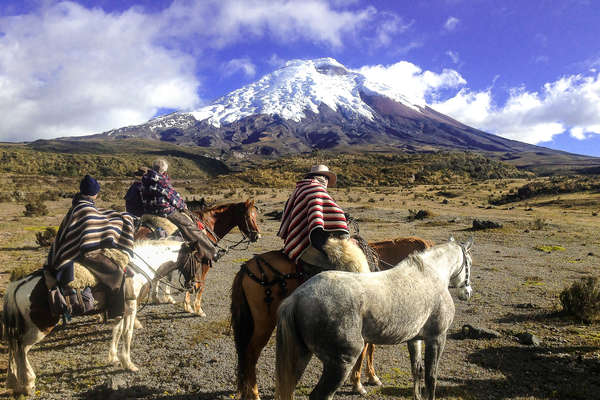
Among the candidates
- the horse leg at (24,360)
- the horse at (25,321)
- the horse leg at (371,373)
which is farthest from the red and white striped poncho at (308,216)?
the horse leg at (24,360)

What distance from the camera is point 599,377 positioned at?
15.3ft

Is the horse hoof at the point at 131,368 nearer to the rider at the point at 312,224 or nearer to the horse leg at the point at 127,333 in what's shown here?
the horse leg at the point at 127,333

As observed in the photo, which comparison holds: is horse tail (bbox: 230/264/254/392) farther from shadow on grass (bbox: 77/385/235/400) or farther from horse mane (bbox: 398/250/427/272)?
horse mane (bbox: 398/250/427/272)

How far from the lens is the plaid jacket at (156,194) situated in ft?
20.4

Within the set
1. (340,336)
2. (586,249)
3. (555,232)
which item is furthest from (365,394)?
(555,232)

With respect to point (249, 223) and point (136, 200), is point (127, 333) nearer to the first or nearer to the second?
point (136, 200)

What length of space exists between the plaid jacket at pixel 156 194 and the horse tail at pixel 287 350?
4078 mm

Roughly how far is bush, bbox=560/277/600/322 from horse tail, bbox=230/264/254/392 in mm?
6694

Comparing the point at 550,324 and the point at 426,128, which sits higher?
the point at 426,128

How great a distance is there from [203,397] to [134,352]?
1873 millimetres

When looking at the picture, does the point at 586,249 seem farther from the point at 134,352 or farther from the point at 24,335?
the point at 24,335

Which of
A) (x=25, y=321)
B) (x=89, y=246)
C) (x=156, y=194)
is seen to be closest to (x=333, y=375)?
(x=89, y=246)

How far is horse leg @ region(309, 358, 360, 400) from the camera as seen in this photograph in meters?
2.98

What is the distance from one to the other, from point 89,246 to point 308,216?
8.93ft
